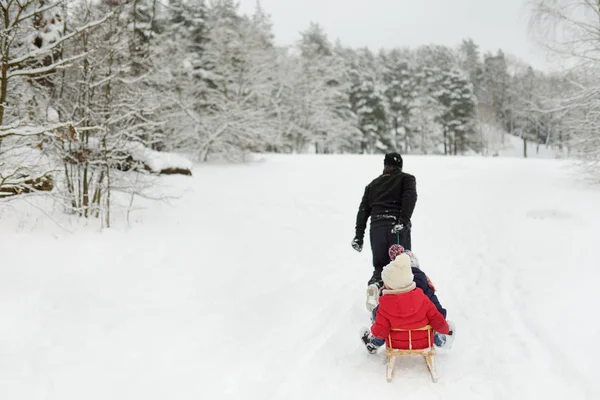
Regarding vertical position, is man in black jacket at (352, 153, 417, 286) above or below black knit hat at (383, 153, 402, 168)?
below

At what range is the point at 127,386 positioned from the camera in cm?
368

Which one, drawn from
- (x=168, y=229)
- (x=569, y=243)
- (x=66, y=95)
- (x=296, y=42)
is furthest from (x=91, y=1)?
(x=296, y=42)

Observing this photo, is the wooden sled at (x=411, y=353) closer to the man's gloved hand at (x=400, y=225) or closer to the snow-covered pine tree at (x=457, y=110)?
the man's gloved hand at (x=400, y=225)

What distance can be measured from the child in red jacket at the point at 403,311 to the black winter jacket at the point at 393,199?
3.33ft

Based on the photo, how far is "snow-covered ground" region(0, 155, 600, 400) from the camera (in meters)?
3.66

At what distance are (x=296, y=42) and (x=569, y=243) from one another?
108 ft

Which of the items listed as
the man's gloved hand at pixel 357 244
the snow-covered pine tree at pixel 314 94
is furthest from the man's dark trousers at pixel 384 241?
the snow-covered pine tree at pixel 314 94

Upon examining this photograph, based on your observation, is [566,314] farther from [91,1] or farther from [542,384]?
[91,1]

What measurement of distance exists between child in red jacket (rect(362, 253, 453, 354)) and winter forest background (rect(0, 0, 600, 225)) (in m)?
3.88

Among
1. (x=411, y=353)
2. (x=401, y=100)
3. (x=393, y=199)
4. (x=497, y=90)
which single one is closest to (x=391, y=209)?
(x=393, y=199)

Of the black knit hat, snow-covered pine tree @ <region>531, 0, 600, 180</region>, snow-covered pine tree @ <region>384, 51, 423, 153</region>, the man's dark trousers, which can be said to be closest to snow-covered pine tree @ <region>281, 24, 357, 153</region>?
snow-covered pine tree @ <region>384, 51, 423, 153</region>

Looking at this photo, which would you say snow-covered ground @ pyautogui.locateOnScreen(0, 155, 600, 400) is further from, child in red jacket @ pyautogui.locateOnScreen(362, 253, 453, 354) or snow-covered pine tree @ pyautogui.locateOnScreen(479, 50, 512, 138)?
snow-covered pine tree @ pyautogui.locateOnScreen(479, 50, 512, 138)

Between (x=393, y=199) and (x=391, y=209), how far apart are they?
0.38ft

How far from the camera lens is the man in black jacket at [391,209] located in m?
4.53
